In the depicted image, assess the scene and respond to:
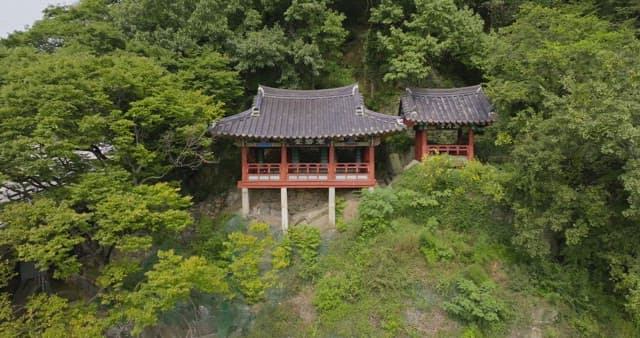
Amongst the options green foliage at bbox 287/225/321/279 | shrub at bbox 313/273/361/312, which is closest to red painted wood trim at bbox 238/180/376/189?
green foliage at bbox 287/225/321/279

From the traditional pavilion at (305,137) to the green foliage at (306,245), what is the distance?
1.27m

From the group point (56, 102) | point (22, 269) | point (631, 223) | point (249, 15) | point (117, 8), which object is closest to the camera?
point (56, 102)

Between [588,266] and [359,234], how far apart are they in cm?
909

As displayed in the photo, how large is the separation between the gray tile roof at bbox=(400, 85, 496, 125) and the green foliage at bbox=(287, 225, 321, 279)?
775 centimetres

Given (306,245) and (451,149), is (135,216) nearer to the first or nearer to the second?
(306,245)

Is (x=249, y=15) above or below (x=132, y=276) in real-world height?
above

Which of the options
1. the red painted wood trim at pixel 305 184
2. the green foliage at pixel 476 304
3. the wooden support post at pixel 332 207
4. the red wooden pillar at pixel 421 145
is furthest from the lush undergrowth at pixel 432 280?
the red wooden pillar at pixel 421 145

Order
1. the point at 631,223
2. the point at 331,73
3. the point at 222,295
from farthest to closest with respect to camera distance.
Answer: the point at 331,73, the point at 222,295, the point at 631,223

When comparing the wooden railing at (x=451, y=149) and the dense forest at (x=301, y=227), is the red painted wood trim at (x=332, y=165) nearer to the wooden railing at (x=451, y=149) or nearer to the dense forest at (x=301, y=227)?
the dense forest at (x=301, y=227)

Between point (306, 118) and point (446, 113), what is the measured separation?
24.9 ft

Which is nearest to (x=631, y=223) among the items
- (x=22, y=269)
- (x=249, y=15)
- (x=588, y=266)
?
(x=588, y=266)

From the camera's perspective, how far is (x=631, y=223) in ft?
37.6

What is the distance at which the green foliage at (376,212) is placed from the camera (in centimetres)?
1473

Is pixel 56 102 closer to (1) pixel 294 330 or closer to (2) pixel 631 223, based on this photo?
(1) pixel 294 330
